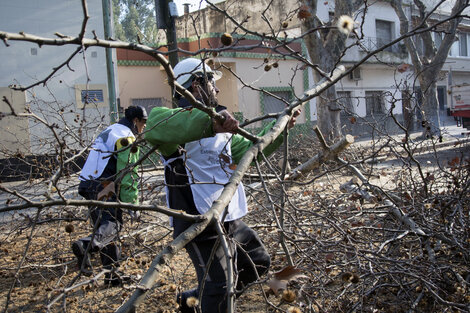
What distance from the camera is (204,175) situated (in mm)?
2930

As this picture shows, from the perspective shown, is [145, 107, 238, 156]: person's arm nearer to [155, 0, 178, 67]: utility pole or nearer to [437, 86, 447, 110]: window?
[155, 0, 178, 67]: utility pole

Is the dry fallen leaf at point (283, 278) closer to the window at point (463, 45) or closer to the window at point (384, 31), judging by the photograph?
the window at point (384, 31)

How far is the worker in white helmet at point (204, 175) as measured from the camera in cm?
261

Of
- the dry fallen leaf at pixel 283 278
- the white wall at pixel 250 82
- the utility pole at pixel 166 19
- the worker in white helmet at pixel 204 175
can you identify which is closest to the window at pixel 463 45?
the white wall at pixel 250 82

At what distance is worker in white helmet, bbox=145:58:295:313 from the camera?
8.55ft

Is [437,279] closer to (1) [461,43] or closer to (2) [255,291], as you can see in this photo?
(2) [255,291]

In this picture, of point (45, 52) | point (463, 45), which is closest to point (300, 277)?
point (45, 52)

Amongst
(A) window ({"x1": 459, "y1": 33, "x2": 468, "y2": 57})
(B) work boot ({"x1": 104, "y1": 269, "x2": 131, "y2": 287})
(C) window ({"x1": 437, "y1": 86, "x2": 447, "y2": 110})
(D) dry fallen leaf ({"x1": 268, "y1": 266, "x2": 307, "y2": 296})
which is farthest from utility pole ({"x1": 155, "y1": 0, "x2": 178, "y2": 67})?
(A) window ({"x1": 459, "y1": 33, "x2": 468, "y2": 57})

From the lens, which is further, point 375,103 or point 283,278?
point 375,103

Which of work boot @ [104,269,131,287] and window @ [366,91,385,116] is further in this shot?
window @ [366,91,385,116]

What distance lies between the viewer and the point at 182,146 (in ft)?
9.78

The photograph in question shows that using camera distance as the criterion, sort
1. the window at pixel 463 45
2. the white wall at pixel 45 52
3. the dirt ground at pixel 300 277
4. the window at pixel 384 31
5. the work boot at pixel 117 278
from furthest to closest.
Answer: the window at pixel 463 45, the window at pixel 384 31, the white wall at pixel 45 52, the dirt ground at pixel 300 277, the work boot at pixel 117 278

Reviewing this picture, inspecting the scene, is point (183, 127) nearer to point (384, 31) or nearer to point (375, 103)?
point (375, 103)

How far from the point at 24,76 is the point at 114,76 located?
2.38 meters
